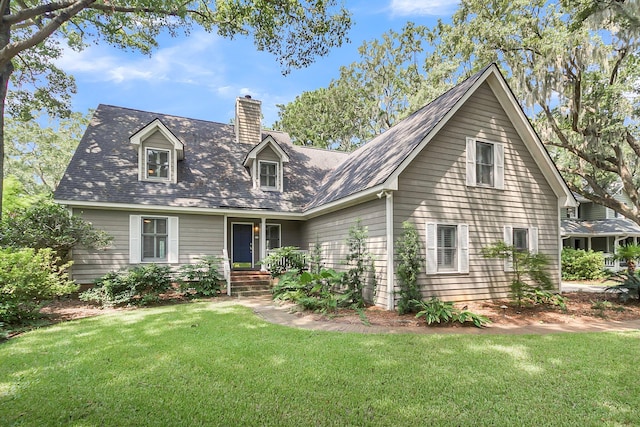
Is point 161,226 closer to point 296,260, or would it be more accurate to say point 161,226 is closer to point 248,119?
point 296,260

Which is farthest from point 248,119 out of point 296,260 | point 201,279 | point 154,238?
point 201,279

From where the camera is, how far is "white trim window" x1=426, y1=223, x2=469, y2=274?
8781 millimetres

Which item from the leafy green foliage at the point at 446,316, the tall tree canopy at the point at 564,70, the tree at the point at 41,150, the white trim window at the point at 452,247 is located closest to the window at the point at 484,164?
the white trim window at the point at 452,247

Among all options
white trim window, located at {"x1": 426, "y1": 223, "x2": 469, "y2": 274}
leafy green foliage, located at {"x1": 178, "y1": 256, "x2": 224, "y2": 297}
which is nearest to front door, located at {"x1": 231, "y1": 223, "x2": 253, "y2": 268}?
leafy green foliage, located at {"x1": 178, "y1": 256, "x2": 224, "y2": 297}

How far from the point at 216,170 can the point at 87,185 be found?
438 centimetres

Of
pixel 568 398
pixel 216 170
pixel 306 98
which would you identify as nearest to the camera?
pixel 568 398

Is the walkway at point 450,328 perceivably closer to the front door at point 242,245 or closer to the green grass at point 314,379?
the green grass at point 314,379

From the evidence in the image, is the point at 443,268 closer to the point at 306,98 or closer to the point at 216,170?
the point at 216,170

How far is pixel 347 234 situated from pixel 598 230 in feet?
63.5

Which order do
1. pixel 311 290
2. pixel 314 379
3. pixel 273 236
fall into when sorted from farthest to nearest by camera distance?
pixel 273 236
pixel 311 290
pixel 314 379

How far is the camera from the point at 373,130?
2683 centimetres

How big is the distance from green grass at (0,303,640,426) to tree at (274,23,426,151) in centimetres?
1899

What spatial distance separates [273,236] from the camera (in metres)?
13.2

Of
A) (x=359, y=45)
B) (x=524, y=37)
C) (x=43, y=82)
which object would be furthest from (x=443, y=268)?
(x=359, y=45)
